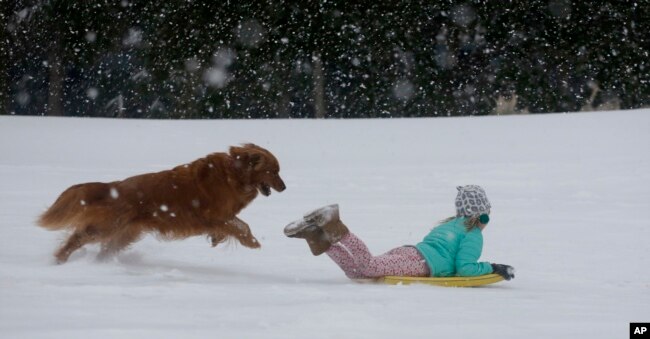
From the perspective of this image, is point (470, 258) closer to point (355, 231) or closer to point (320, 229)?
point (320, 229)

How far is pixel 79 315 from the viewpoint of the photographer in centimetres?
422

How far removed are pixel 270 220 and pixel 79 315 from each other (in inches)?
209

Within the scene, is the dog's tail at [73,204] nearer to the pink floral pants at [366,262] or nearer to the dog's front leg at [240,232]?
the dog's front leg at [240,232]

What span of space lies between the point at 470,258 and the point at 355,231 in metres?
2.91

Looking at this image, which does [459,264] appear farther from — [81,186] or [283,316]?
[81,186]

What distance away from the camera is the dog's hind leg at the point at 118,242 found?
6270 millimetres

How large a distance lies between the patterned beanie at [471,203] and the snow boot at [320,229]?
784 millimetres

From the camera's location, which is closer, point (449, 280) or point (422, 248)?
point (449, 280)

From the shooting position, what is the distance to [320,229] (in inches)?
231

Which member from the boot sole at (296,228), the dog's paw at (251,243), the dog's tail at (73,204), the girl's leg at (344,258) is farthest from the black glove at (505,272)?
the dog's tail at (73,204)

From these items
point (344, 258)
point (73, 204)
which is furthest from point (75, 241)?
point (344, 258)

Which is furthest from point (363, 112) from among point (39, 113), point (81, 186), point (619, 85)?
point (81, 186)

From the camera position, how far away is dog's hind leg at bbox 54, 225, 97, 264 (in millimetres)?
6172

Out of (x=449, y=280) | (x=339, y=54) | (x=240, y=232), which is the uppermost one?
(x=339, y=54)
